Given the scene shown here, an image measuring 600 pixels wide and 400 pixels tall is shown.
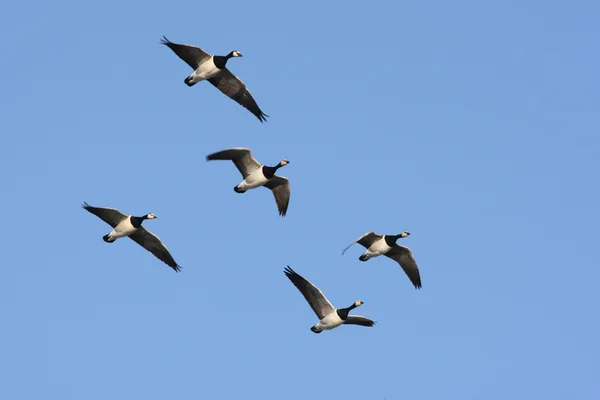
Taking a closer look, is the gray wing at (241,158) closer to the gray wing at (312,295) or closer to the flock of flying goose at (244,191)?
the flock of flying goose at (244,191)

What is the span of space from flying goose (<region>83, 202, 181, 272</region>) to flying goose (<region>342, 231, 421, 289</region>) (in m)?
6.86

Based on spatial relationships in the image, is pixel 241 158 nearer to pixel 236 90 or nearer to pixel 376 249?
pixel 236 90

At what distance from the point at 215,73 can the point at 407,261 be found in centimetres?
1015

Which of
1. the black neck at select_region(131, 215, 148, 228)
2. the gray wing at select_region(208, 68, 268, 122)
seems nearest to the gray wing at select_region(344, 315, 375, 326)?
the black neck at select_region(131, 215, 148, 228)

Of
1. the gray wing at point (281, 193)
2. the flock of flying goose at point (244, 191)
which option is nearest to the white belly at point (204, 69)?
the flock of flying goose at point (244, 191)

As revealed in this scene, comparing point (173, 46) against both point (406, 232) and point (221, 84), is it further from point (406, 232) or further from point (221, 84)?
point (406, 232)

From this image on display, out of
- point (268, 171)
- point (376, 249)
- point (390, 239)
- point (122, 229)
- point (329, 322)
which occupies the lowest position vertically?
point (329, 322)

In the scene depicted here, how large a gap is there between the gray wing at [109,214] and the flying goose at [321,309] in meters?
6.47

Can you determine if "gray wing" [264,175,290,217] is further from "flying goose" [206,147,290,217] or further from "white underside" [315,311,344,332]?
"white underside" [315,311,344,332]

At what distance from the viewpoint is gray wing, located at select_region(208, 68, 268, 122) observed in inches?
1650

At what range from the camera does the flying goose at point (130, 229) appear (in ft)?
130

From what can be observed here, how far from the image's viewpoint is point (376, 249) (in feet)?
138


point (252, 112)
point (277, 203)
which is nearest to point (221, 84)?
point (252, 112)

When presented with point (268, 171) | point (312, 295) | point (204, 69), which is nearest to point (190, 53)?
point (204, 69)
